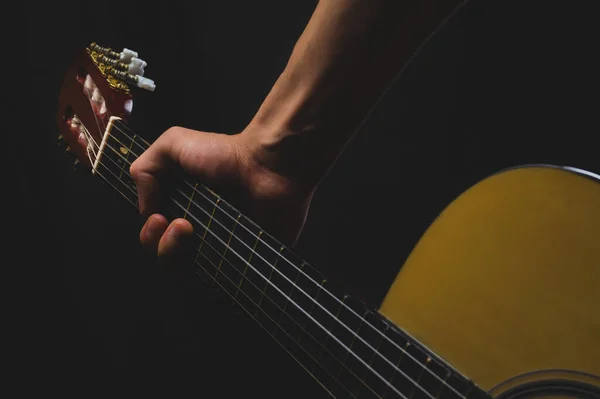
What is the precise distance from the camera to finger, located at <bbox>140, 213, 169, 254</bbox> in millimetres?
804

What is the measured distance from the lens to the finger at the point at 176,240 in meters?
0.75

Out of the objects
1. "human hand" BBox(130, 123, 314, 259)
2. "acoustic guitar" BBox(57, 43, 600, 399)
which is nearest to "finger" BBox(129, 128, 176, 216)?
"human hand" BBox(130, 123, 314, 259)

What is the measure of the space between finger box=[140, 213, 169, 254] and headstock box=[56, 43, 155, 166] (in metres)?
0.22

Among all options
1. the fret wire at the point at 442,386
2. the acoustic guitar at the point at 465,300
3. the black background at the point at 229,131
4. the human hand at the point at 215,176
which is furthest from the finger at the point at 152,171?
the fret wire at the point at 442,386

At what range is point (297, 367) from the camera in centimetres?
62

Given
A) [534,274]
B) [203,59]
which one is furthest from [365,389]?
[203,59]

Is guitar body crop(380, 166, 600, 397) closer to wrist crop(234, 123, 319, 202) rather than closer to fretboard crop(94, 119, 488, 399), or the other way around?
fretboard crop(94, 119, 488, 399)

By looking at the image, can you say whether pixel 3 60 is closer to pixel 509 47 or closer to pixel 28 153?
pixel 28 153

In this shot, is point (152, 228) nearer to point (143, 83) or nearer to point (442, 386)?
point (143, 83)

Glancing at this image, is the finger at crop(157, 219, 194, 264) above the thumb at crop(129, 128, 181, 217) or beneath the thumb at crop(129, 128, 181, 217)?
beneath

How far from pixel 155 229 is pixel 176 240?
8cm

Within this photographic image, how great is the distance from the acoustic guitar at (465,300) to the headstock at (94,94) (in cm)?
31

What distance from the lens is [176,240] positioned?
2.48 feet

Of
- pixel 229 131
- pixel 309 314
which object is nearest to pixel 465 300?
pixel 309 314
